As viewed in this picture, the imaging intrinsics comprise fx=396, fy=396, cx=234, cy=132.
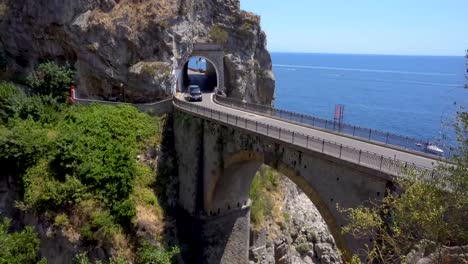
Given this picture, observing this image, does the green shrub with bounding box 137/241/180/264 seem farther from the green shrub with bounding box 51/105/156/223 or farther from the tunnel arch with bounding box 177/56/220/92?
the tunnel arch with bounding box 177/56/220/92

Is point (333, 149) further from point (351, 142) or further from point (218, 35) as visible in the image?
point (218, 35)

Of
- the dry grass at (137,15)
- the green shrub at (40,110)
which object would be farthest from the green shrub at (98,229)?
the dry grass at (137,15)

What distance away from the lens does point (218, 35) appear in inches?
1694

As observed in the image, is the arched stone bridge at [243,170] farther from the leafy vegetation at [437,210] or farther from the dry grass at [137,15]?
the dry grass at [137,15]

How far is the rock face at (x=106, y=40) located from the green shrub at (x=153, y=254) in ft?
48.2

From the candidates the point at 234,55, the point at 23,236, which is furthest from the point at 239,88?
the point at 23,236

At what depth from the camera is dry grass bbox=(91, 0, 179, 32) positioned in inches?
1485

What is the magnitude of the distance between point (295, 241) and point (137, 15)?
26.6m

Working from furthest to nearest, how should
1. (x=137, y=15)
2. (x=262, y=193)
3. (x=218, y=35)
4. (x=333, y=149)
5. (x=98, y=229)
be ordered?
(x=218, y=35), (x=137, y=15), (x=262, y=193), (x=98, y=229), (x=333, y=149)

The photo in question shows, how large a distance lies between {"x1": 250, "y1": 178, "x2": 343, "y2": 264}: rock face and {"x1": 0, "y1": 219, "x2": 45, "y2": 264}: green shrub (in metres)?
16.7

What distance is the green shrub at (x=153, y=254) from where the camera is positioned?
90.5 ft

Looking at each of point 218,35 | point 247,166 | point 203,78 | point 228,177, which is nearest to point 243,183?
point 228,177

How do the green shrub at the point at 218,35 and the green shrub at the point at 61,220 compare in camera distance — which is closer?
the green shrub at the point at 61,220

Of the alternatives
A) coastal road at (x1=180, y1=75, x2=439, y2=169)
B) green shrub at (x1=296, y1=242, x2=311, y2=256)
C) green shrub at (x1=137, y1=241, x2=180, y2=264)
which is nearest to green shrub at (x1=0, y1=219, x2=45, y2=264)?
green shrub at (x1=137, y1=241, x2=180, y2=264)
